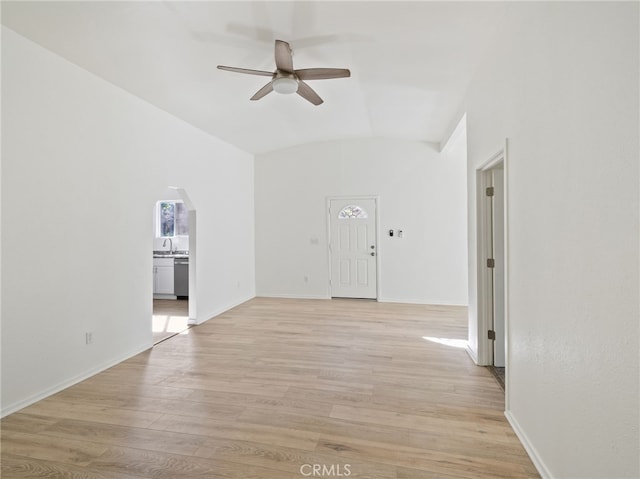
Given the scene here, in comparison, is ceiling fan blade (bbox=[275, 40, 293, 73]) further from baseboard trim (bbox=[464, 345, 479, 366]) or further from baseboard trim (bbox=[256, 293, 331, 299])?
baseboard trim (bbox=[256, 293, 331, 299])

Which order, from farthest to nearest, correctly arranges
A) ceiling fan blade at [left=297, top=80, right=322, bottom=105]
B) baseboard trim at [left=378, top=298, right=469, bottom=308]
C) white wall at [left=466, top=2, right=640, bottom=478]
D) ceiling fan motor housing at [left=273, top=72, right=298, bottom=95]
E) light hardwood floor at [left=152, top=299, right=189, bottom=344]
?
baseboard trim at [left=378, top=298, right=469, bottom=308] → light hardwood floor at [left=152, top=299, right=189, bottom=344] → ceiling fan blade at [left=297, top=80, right=322, bottom=105] → ceiling fan motor housing at [left=273, top=72, right=298, bottom=95] → white wall at [left=466, top=2, right=640, bottom=478]

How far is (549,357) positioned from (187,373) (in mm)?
3010

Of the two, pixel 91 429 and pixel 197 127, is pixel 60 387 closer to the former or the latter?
pixel 91 429

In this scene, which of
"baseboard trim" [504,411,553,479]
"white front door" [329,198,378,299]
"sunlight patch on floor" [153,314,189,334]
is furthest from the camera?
"white front door" [329,198,378,299]

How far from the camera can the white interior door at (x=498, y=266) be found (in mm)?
3338

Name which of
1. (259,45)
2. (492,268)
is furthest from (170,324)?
(492,268)

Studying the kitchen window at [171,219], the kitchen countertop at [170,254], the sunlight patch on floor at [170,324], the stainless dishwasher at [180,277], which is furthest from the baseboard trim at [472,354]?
the kitchen window at [171,219]

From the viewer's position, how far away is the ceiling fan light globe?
305 cm

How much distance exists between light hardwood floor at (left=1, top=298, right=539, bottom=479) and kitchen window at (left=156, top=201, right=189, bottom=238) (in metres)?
3.79

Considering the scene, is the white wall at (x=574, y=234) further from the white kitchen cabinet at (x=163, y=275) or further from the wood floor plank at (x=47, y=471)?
the white kitchen cabinet at (x=163, y=275)

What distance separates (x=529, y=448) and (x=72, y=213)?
397 cm

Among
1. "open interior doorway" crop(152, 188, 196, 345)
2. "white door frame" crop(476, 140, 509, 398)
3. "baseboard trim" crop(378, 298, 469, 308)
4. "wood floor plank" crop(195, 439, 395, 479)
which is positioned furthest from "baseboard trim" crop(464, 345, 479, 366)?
"open interior doorway" crop(152, 188, 196, 345)

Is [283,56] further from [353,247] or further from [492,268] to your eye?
[353,247]

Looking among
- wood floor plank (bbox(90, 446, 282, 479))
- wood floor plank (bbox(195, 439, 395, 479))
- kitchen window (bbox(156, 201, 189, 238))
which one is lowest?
wood floor plank (bbox(90, 446, 282, 479))
